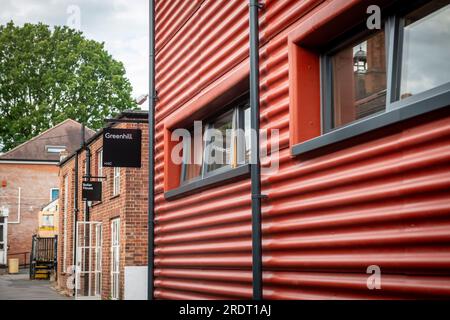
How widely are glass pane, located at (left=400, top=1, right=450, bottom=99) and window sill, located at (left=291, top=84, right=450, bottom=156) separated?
67mm

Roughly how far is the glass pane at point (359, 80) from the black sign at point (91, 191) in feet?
48.0

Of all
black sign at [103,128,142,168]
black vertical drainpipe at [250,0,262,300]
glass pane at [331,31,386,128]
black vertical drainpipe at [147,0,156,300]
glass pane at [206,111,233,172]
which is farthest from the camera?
black sign at [103,128,142,168]

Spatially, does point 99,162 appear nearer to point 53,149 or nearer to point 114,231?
point 114,231

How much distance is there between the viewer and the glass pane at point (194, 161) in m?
8.46

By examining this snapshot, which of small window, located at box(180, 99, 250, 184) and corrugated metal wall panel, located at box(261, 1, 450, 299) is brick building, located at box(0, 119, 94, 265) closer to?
small window, located at box(180, 99, 250, 184)

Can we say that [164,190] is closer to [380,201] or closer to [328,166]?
[328,166]

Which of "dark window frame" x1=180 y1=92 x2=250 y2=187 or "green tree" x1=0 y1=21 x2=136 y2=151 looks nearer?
"dark window frame" x1=180 y1=92 x2=250 y2=187

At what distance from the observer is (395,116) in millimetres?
4270

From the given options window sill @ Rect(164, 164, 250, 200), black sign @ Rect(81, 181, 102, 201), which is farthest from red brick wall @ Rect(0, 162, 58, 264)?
window sill @ Rect(164, 164, 250, 200)

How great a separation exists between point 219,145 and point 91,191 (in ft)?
40.0

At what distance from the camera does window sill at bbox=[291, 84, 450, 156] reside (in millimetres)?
3938

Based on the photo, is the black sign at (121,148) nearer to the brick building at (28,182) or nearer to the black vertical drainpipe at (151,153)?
the black vertical drainpipe at (151,153)

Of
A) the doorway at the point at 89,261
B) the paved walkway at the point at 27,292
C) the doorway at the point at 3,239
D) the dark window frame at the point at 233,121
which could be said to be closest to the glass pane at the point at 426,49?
the dark window frame at the point at 233,121

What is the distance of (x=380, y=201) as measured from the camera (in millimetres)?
4445
